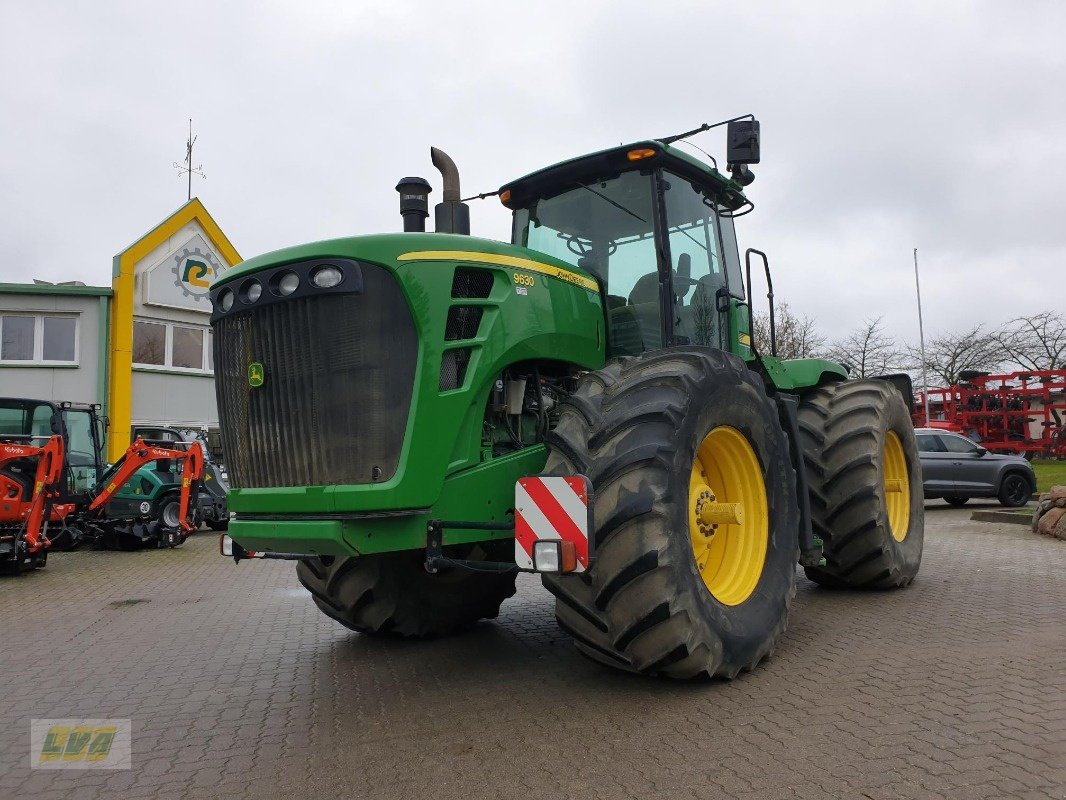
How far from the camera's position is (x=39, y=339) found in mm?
21172

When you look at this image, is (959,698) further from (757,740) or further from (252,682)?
(252,682)

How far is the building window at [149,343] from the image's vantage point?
72.2 feet

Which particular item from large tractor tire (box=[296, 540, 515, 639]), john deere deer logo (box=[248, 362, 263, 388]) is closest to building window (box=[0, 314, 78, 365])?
large tractor tire (box=[296, 540, 515, 639])

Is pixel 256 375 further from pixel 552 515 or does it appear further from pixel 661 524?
pixel 661 524

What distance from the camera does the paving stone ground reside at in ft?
10.7

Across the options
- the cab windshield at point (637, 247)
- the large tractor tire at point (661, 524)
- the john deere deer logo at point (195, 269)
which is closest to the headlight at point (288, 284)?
the large tractor tire at point (661, 524)

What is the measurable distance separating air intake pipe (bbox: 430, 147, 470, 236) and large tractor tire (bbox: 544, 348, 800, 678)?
1647 mm

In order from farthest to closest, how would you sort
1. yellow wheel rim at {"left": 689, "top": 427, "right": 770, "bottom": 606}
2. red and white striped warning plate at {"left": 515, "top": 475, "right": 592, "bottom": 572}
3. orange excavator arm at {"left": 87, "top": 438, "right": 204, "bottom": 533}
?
orange excavator arm at {"left": 87, "top": 438, "right": 204, "bottom": 533}, yellow wheel rim at {"left": 689, "top": 427, "right": 770, "bottom": 606}, red and white striped warning plate at {"left": 515, "top": 475, "right": 592, "bottom": 572}

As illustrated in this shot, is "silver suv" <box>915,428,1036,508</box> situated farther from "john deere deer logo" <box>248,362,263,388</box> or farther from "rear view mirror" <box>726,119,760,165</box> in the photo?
"john deere deer logo" <box>248,362,263,388</box>

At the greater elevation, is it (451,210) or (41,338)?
(41,338)

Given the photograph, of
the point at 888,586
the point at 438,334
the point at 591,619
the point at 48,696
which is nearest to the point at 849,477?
the point at 888,586

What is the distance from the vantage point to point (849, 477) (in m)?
6.43

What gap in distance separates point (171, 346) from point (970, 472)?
19306 mm

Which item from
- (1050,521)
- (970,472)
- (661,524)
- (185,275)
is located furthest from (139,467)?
(970,472)
